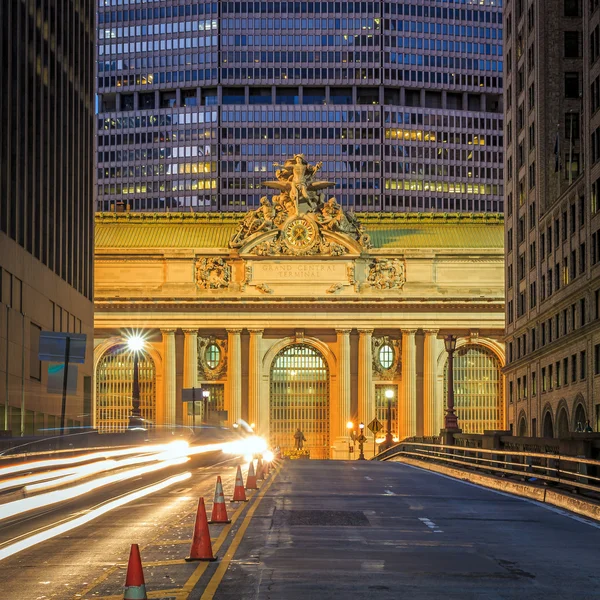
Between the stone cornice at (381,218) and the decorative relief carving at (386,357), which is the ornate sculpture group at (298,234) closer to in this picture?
the decorative relief carving at (386,357)

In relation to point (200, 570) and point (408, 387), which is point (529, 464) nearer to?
point (200, 570)

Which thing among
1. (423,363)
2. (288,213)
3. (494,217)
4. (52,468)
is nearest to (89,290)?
(288,213)

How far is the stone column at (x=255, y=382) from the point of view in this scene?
4247 inches

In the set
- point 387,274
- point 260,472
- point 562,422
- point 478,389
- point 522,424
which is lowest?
point 260,472

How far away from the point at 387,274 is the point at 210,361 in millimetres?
16050

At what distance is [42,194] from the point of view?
218ft

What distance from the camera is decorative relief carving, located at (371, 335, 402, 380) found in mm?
108856

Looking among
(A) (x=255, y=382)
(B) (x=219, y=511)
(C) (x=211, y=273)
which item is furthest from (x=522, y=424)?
(B) (x=219, y=511)

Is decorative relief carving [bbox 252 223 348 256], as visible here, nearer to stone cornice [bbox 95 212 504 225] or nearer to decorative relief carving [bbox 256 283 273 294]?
decorative relief carving [bbox 256 283 273 294]

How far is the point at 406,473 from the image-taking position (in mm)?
50719

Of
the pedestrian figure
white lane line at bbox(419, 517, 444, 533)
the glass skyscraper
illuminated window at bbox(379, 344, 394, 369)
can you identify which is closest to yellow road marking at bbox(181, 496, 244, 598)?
white lane line at bbox(419, 517, 444, 533)

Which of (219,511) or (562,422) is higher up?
(562,422)

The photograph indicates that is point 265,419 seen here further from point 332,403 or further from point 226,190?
point 226,190

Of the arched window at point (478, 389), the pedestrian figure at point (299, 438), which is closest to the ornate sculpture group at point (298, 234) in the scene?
the arched window at point (478, 389)
